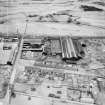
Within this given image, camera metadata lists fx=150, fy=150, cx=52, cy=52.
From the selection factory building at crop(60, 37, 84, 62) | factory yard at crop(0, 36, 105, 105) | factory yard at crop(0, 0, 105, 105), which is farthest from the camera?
factory building at crop(60, 37, 84, 62)

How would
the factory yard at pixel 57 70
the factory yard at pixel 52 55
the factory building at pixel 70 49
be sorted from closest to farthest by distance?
the factory yard at pixel 57 70, the factory yard at pixel 52 55, the factory building at pixel 70 49

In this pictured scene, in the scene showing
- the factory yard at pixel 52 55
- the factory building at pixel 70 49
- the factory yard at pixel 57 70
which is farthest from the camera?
the factory building at pixel 70 49

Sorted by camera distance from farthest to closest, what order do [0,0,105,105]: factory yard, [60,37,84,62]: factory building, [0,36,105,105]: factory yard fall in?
[60,37,84,62]: factory building
[0,0,105,105]: factory yard
[0,36,105,105]: factory yard

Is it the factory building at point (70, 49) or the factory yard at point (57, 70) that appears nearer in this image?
the factory yard at point (57, 70)

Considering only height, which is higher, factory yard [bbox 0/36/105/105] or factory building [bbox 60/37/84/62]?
factory building [bbox 60/37/84/62]

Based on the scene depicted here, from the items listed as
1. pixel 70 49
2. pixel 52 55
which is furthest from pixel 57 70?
pixel 70 49

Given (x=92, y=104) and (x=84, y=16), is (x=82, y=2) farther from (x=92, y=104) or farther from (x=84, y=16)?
(x=92, y=104)

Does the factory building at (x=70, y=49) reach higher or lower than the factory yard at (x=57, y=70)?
higher

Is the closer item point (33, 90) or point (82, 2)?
point (33, 90)

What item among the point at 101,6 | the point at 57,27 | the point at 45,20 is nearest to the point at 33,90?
the point at 57,27
